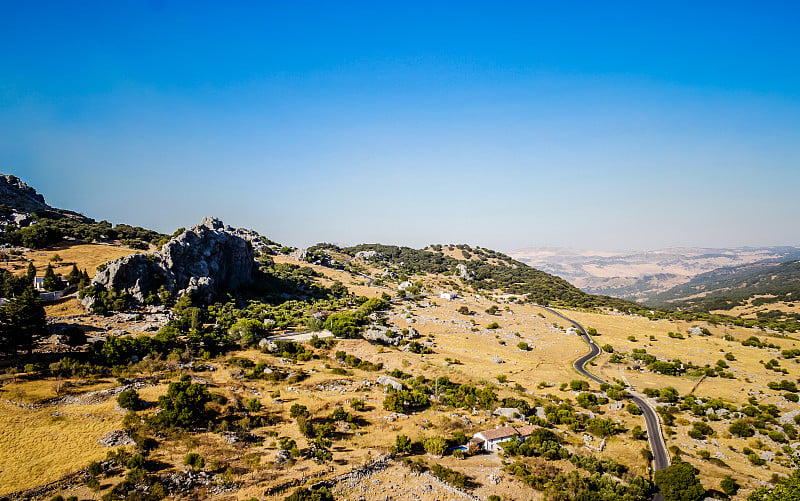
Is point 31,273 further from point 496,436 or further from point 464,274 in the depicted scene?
point 464,274

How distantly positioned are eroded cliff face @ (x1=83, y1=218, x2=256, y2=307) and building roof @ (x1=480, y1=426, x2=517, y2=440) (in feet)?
187

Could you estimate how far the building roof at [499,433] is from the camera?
3456cm

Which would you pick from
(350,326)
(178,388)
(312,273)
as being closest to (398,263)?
(312,273)

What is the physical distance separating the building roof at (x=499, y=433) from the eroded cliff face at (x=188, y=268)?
5693cm

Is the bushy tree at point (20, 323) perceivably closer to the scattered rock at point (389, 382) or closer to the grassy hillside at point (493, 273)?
the scattered rock at point (389, 382)

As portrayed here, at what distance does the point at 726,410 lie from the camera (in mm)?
44781

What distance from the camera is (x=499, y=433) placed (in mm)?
35188

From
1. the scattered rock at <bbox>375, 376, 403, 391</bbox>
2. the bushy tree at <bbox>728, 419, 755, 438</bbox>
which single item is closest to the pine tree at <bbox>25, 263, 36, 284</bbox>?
the scattered rock at <bbox>375, 376, 403, 391</bbox>

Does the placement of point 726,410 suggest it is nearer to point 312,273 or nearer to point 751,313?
point 312,273

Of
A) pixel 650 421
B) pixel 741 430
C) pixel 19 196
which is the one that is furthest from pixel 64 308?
pixel 741 430

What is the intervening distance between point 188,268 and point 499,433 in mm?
62618

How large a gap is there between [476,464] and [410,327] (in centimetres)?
4595

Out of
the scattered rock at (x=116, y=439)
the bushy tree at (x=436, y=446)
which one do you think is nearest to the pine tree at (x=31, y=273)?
the scattered rock at (x=116, y=439)

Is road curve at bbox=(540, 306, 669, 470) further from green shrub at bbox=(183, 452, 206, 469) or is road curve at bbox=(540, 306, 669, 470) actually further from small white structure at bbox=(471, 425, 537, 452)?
green shrub at bbox=(183, 452, 206, 469)
